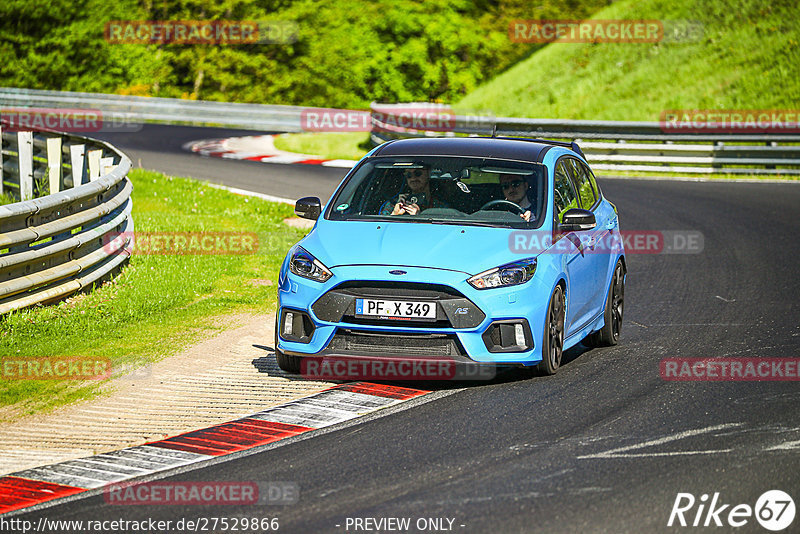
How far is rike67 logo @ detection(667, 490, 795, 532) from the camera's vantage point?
5570 mm

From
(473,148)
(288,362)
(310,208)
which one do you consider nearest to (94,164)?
(310,208)

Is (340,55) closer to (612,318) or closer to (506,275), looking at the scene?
(612,318)

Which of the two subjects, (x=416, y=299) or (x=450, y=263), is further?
(x=450, y=263)

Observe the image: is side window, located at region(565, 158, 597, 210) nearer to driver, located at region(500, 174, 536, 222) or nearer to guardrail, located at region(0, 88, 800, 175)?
driver, located at region(500, 174, 536, 222)

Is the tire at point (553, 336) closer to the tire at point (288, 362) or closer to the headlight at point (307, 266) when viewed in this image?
the headlight at point (307, 266)

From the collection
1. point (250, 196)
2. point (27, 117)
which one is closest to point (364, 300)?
point (250, 196)

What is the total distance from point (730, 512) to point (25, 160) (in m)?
15.6

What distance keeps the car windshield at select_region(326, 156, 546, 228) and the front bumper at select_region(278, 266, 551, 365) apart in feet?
3.07

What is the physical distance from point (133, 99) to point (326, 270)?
35416mm

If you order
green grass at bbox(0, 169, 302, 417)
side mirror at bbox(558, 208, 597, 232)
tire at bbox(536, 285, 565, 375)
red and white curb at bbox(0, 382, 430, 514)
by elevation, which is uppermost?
side mirror at bbox(558, 208, 597, 232)

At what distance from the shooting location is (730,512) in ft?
18.7

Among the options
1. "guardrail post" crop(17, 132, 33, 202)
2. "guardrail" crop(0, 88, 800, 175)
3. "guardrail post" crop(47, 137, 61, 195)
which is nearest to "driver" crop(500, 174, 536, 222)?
"guardrail post" crop(47, 137, 61, 195)

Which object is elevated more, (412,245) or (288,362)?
(412,245)

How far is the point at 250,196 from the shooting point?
20.5 meters
